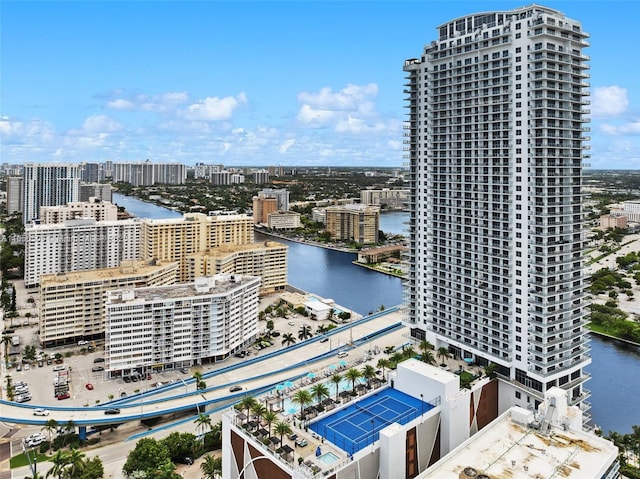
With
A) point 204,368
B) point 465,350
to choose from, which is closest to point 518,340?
point 465,350

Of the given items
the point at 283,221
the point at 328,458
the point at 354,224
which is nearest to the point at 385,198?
the point at 283,221

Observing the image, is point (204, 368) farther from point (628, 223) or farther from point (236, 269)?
point (628, 223)

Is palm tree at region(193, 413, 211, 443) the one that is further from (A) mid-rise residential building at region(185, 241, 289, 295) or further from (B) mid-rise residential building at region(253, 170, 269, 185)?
(B) mid-rise residential building at region(253, 170, 269, 185)

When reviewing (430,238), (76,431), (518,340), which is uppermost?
(430,238)

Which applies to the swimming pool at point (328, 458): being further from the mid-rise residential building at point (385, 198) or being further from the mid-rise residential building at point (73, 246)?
the mid-rise residential building at point (385, 198)

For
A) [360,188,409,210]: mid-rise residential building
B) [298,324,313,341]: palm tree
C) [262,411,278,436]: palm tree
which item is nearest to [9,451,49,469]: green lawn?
[262,411,278,436]: palm tree

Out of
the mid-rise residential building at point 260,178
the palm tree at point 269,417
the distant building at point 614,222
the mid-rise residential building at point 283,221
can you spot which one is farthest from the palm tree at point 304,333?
the mid-rise residential building at point 260,178
